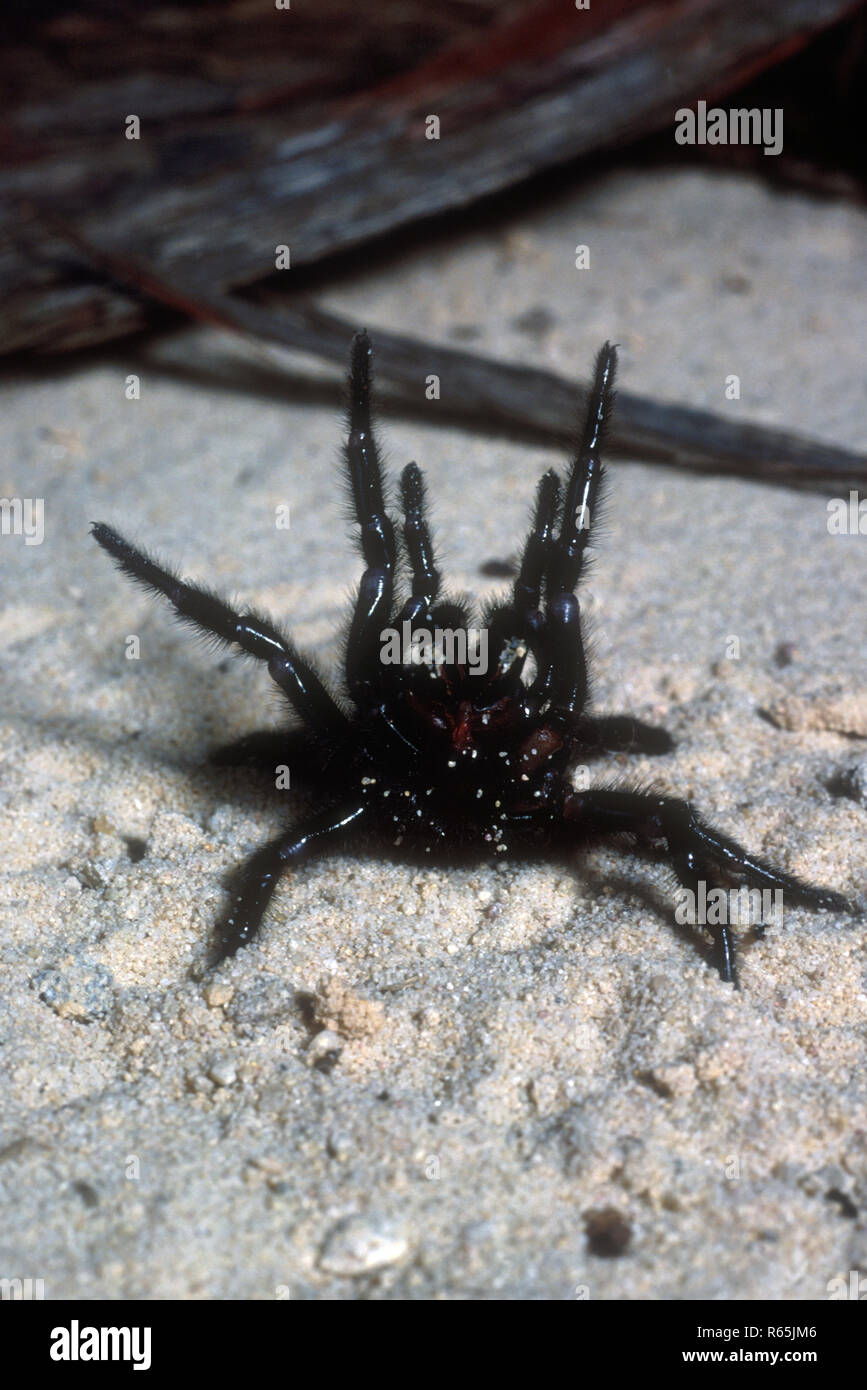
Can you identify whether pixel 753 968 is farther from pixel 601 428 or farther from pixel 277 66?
pixel 277 66

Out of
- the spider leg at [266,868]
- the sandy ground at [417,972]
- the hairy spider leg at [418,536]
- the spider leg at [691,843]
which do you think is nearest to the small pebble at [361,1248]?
the sandy ground at [417,972]

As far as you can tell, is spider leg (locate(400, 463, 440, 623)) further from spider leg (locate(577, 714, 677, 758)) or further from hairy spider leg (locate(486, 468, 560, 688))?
spider leg (locate(577, 714, 677, 758))

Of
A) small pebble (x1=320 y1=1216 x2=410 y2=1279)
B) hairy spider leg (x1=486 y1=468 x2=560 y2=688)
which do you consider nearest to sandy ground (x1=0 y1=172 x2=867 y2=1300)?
small pebble (x1=320 y1=1216 x2=410 y2=1279)

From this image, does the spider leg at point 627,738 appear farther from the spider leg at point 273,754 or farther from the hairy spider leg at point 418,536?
the spider leg at point 273,754

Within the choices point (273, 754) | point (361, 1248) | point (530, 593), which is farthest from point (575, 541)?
point (361, 1248)

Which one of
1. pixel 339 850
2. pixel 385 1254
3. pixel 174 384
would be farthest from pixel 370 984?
pixel 174 384

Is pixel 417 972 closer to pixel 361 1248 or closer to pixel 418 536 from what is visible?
pixel 361 1248
